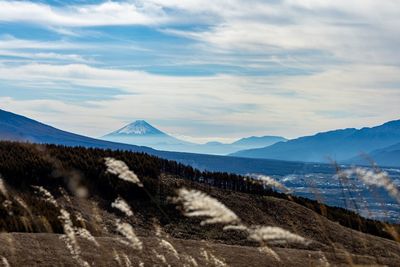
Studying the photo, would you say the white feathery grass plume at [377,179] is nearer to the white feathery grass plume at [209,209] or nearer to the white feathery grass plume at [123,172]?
the white feathery grass plume at [209,209]

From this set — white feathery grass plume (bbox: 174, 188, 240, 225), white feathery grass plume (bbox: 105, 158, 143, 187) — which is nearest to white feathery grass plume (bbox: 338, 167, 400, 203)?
white feathery grass plume (bbox: 174, 188, 240, 225)

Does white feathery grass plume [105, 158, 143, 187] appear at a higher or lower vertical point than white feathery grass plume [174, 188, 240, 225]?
higher

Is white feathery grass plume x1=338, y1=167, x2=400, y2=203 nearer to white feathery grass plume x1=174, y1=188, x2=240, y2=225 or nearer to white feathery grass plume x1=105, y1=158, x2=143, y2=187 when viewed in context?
white feathery grass plume x1=174, y1=188, x2=240, y2=225

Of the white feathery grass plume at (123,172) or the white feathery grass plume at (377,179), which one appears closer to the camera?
the white feathery grass plume at (377,179)

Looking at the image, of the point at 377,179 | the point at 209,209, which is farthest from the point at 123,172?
the point at 377,179

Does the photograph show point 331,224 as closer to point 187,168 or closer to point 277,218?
point 277,218

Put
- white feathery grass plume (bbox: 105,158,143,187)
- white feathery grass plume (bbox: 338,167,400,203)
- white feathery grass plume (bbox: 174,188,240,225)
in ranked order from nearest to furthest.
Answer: white feathery grass plume (bbox: 174,188,240,225) < white feathery grass plume (bbox: 338,167,400,203) < white feathery grass plume (bbox: 105,158,143,187)

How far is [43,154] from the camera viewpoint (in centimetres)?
2077

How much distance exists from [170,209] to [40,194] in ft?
14.6

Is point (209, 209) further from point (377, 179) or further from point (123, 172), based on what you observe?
point (377, 179)

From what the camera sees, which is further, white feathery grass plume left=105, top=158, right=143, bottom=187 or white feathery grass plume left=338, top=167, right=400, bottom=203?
white feathery grass plume left=105, top=158, right=143, bottom=187

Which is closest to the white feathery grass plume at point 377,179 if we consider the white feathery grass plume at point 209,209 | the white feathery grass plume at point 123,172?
the white feathery grass plume at point 209,209

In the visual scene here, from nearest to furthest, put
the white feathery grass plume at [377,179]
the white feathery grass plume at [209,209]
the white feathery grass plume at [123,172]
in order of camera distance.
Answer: the white feathery grass plume at [209,209] → the white feathery grass plume at [377,179] → the white feathery grass plume at [123,172]

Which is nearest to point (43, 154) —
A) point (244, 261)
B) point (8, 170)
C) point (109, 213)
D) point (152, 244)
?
point (8, 170)
